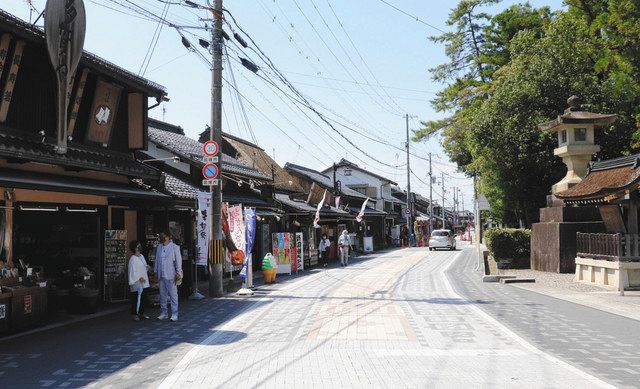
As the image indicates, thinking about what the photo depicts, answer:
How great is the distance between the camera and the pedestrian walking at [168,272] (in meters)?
11.2

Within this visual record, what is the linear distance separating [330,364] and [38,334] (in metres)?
6.11

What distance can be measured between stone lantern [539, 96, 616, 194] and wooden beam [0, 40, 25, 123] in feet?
62.9

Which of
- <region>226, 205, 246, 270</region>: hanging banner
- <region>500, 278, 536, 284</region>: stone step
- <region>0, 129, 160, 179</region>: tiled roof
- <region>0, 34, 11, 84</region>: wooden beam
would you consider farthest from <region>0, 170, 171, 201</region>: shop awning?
<region>500, 278, 536, 284</region>: stone step

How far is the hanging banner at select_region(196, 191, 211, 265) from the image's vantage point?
612 inches

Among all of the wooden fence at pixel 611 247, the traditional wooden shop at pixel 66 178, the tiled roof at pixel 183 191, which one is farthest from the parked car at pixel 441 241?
the traditional wooden shop at pixel 66 178

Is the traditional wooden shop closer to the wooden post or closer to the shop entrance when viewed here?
the shop entrance

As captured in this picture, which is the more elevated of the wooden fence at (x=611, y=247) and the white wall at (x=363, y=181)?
the white wall at (x=363, y=181)

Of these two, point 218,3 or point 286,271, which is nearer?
point 218,3

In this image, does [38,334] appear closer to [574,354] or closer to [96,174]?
[96,174]

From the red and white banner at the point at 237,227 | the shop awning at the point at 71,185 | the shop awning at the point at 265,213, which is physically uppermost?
the shop awning at the point at 71,185

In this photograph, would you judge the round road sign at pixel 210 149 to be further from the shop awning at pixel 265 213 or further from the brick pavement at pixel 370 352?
the shop awning at pixel 265 213

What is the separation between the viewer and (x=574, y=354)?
7980mm

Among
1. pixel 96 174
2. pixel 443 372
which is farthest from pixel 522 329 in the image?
pixel 96 174

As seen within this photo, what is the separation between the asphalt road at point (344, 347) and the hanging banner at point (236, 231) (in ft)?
10.3
